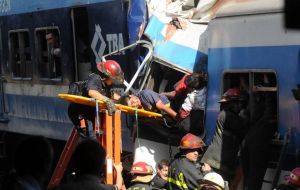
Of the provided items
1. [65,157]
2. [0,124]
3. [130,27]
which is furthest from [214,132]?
[0,124]

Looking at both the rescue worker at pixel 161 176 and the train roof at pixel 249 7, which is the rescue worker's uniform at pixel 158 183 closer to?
the rescue worker at pixel 161 176

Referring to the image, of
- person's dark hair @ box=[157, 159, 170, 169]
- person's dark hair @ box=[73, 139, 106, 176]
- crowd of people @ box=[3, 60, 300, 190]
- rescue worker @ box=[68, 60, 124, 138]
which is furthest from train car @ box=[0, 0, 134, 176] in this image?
person's dark hair @ box=[73, 139, 106, 176]

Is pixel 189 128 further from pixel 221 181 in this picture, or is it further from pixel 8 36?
pixel 8 36

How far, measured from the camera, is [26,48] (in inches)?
375

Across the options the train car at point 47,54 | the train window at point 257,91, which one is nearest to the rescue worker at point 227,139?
the train window at point 257,91

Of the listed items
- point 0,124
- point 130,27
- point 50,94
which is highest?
point 130,27

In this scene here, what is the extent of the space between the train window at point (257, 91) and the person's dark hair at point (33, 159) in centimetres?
245

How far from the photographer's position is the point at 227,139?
5660mm

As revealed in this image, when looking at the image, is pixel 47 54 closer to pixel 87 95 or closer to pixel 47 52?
pixel 47 52

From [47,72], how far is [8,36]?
1.34 m

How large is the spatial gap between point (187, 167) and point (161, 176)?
53 cm

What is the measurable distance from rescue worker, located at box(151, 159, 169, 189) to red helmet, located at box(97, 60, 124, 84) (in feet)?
3.23

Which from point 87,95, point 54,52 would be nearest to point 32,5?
point 54,52

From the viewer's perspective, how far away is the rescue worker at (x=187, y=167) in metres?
5.74
